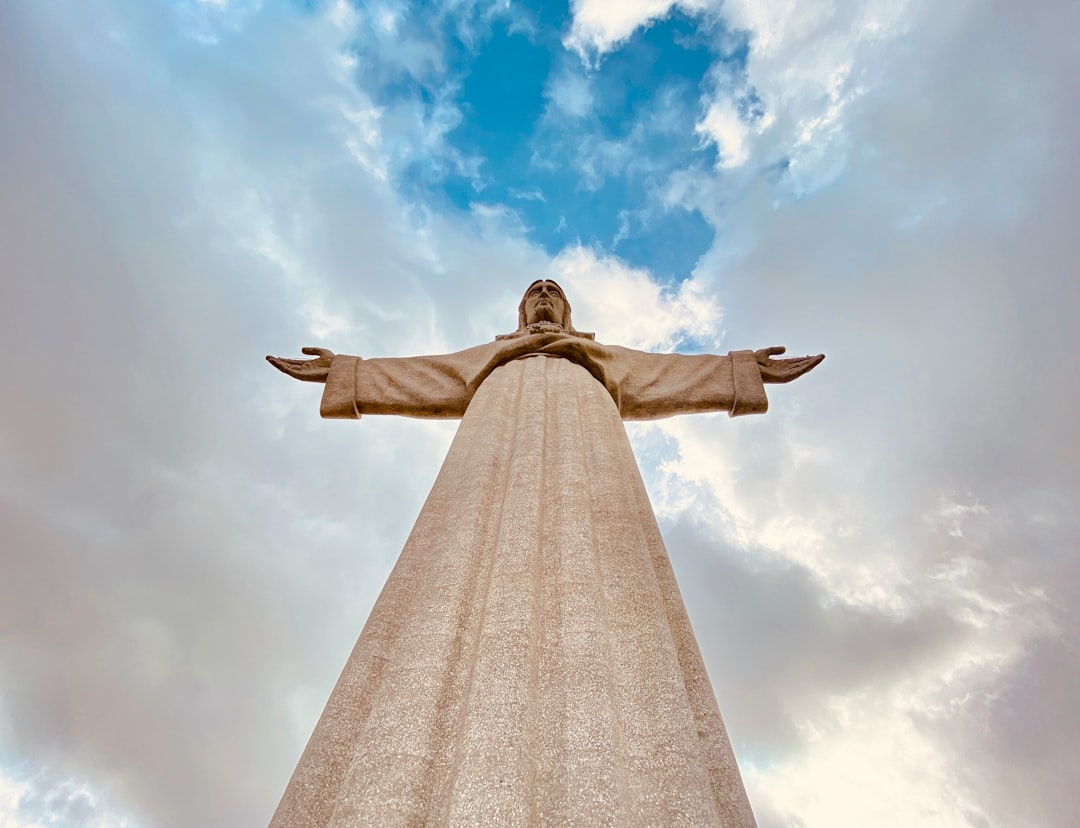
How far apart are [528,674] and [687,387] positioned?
3597mm

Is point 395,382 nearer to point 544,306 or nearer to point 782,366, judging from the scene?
point 544,306

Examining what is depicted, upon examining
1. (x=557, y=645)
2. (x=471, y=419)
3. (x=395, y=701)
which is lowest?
(x=395, y=701)

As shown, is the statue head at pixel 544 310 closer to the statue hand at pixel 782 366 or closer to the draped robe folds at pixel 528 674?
the statue hand at pixel 782 366

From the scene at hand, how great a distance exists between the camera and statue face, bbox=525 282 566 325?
5.86m

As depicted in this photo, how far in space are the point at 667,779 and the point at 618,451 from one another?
1907 mm

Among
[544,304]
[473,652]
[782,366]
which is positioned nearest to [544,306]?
[544,304]

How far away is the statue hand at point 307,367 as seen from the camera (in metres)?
5.30

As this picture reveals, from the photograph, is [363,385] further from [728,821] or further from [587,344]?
[728,821]

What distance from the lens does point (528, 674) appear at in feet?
6.30

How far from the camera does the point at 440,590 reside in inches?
92.0

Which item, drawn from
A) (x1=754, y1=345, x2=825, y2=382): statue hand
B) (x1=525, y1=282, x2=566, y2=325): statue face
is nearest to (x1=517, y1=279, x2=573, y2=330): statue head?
(x1=525, y1=282, x2=566, y2=325): statue face

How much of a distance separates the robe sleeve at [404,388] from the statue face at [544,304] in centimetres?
86

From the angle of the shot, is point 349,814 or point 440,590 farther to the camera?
point 440,590

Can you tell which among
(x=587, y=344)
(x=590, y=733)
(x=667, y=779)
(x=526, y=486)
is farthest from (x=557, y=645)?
(x=587, y=344)
